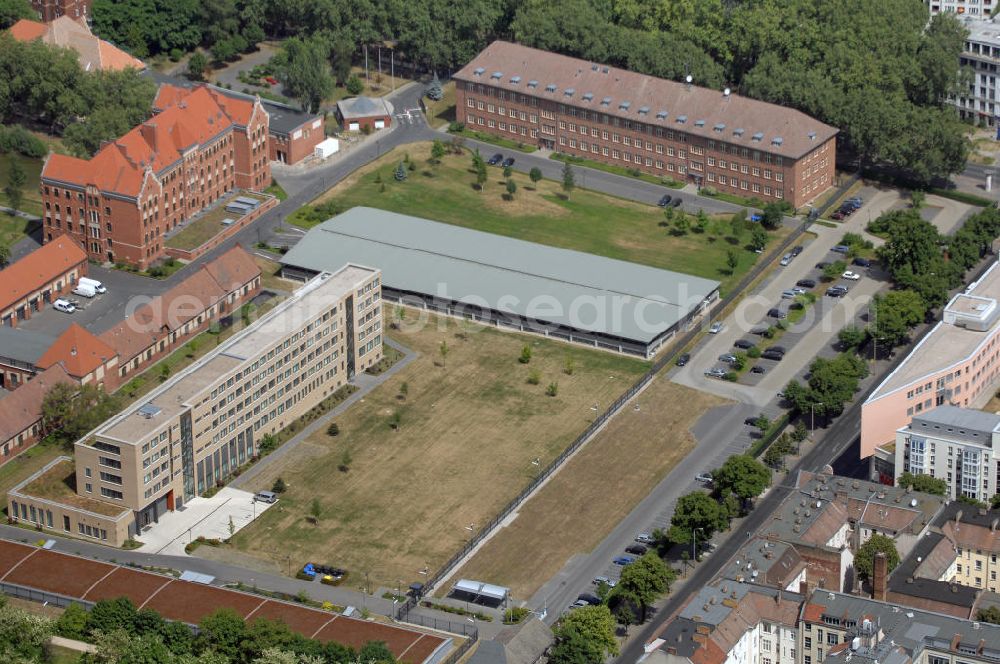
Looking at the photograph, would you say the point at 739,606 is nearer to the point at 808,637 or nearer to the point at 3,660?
the point at 808,637

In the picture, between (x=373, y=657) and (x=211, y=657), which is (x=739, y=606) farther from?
(x=211, y=657)

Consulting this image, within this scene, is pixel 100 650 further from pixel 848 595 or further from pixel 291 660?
pixel 848 595

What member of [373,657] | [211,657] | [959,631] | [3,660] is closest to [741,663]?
[959,631]

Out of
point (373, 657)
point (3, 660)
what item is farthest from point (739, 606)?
point (3, 660)

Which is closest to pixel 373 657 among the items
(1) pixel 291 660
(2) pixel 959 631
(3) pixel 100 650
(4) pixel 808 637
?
(1) pixel 291 660

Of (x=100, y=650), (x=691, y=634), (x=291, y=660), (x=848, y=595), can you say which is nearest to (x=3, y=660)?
(x=100, y=650)

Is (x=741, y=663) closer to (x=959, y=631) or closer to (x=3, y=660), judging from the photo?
(x=959, y=631)
